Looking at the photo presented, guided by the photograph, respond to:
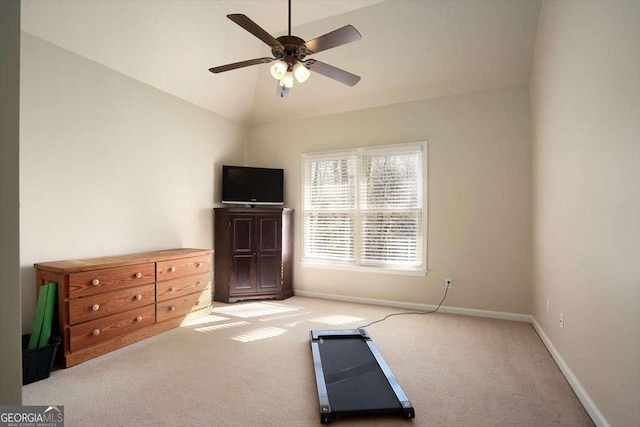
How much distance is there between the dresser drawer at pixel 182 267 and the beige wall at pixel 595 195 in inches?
149

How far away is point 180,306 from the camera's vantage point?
3.58 meters

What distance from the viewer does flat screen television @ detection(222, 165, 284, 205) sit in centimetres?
480

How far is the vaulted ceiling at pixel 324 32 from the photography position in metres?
3.07

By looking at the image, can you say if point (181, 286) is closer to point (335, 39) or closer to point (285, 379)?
point (285, 379)

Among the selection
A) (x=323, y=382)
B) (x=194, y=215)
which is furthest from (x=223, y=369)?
(x=194, y=215)

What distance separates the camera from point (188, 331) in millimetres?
3412

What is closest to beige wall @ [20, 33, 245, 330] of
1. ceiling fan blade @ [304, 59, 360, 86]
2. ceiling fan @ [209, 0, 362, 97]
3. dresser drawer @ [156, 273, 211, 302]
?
dresser drawer @ [156, 273, 211, 302]

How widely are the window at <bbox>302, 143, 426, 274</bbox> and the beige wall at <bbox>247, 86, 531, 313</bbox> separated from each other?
16cm

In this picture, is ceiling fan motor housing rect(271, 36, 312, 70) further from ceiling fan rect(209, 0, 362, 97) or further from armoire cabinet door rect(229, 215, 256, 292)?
armoire cabinet door rect(229, 215, 256, 292)

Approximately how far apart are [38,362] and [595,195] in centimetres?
422

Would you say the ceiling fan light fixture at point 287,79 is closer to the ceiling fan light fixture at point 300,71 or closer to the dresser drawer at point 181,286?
the ceiling fan light fixture at point 300,71

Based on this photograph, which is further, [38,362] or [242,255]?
[242,255]

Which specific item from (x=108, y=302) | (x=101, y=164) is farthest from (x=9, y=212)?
(x=101, y=164)

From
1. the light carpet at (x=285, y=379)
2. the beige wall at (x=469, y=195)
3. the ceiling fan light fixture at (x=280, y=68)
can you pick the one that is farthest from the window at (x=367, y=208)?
the ceiling fan light fixture at (x=280, y=68)
